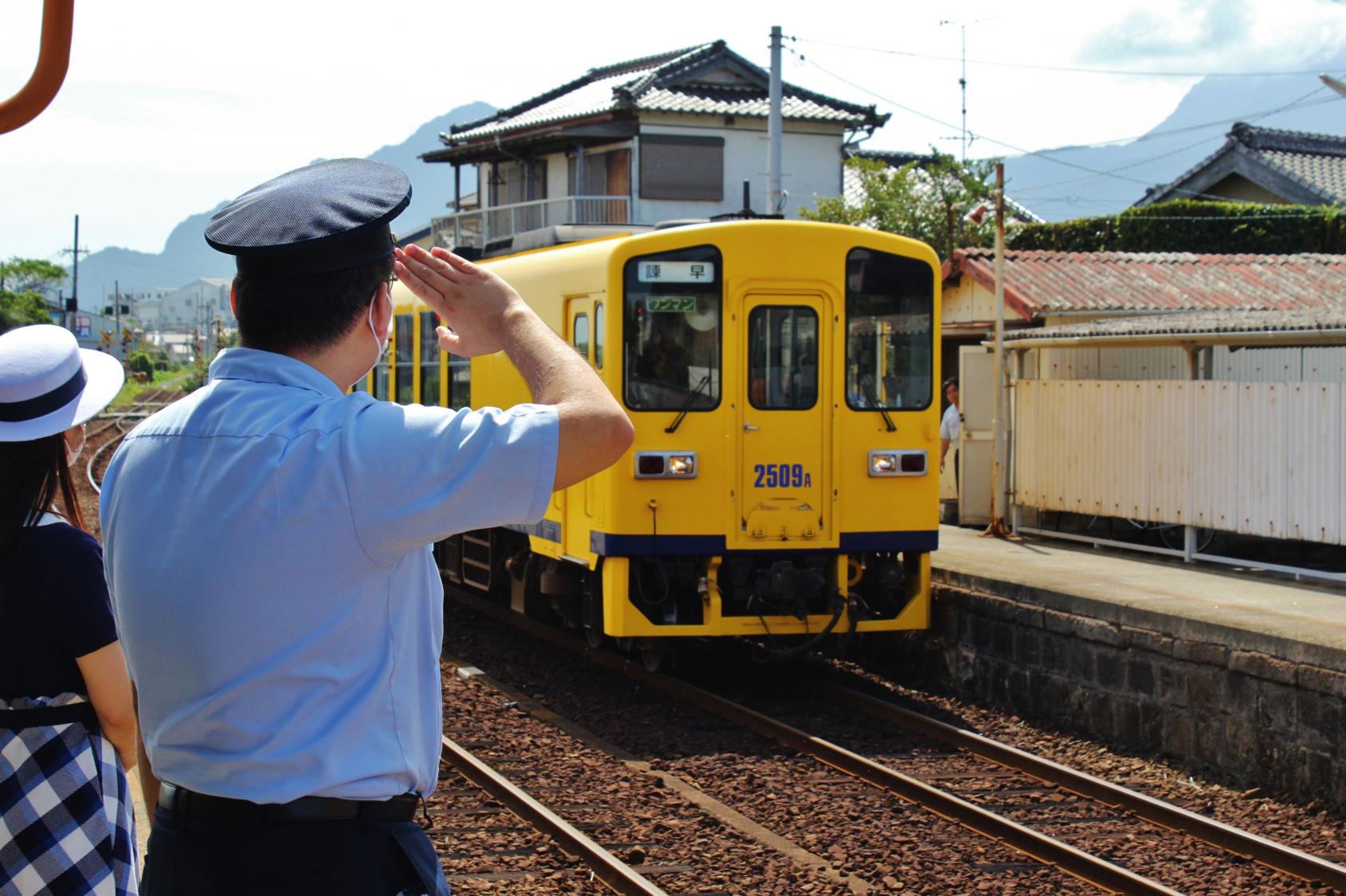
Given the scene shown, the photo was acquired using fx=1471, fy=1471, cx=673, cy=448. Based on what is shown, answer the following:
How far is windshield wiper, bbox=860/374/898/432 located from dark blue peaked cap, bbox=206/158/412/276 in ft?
24.8

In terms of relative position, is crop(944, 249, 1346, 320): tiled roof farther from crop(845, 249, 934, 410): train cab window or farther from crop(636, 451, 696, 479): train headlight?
crop(636, 451, 696, 479): train headlight

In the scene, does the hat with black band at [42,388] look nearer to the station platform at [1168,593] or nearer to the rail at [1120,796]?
the rail at [1120,796]

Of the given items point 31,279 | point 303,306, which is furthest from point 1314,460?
point 31,279

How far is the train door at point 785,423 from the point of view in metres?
9.25

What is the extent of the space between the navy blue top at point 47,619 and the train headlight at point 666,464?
6.35m

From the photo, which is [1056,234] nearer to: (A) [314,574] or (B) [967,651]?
(B) [967,651]

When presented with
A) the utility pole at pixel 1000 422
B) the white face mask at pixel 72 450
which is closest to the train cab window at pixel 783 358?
the utility pole at pixel 1000 422

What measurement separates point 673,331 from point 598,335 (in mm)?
482

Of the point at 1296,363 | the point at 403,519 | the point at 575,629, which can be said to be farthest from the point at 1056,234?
the point at 403,519

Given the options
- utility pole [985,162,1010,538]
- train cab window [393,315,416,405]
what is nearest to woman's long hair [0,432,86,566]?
train cab window [393,315,416,405]

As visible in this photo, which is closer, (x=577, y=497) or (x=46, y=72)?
(x=46, y=72)

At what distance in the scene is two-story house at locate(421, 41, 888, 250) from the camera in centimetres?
3098

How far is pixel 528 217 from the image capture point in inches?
1304

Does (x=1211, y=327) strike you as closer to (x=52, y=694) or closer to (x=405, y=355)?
(x=405, y=355)
